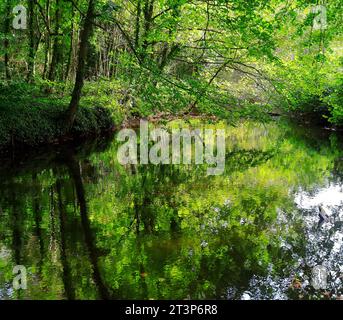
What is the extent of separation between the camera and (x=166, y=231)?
7.03 m

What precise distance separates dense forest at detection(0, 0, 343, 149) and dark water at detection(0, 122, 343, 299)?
1.99 m

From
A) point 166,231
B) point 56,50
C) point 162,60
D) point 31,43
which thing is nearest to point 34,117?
point 31,43

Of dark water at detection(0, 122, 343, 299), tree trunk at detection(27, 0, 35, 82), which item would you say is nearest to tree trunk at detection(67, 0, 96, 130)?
tree trunk at detection(27, 0, 35, 82)

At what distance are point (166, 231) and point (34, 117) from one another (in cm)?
924

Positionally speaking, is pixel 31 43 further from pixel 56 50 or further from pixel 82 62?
pixel 82 62

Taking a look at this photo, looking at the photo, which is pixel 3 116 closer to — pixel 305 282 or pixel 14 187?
pixel 14 187

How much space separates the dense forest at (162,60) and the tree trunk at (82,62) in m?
0.04

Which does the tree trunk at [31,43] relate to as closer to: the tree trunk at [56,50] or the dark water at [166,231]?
the tree trunk at [56,50]

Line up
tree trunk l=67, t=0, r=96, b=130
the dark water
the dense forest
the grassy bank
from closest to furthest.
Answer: the dark water → the dense forest → tree trunk l=67, t=0, r=96, b=130 → the grassy bank

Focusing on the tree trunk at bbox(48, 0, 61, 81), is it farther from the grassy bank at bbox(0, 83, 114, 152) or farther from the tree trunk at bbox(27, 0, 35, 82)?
the tree trunk at bbox(27, 0, 35, 82)

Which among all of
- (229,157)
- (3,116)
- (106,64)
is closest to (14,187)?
(3,116)

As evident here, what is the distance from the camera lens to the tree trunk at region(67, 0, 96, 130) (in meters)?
13.1

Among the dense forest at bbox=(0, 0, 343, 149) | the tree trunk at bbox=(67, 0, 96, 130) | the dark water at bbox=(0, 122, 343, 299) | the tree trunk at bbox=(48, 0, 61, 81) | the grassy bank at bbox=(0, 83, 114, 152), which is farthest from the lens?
the tree trunk at bbox=(48, 0, 61, 81)
